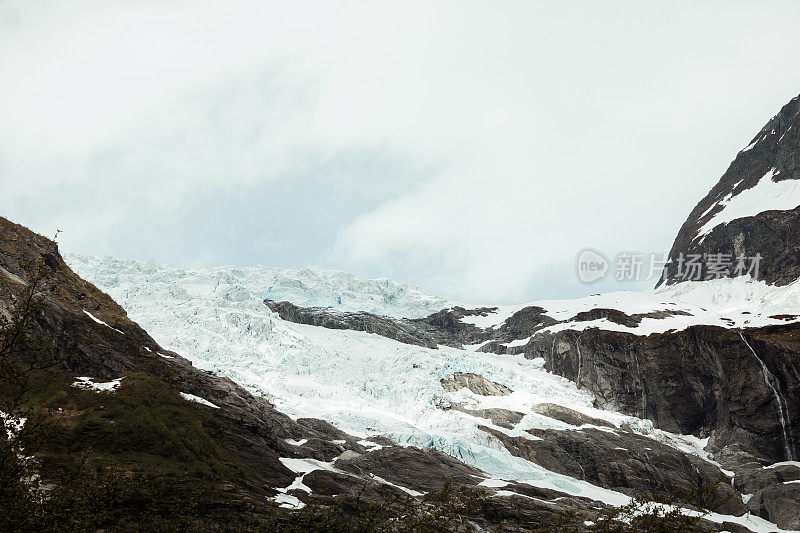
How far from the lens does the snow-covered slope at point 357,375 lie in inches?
3027

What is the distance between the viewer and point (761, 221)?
444 feet

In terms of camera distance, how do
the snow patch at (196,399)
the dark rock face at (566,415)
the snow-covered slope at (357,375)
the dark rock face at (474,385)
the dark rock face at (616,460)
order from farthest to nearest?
1. the dark rock face at (474,385)
2. the dark rock face at (566,415)
3. the snow-covered slope at (357,375)
4. the dark rock face at (616,460)
5. the snow patch at (196,399)

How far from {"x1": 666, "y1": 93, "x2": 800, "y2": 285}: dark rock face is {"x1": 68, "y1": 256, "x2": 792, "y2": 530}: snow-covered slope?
220 ft

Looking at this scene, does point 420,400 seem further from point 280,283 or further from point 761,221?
point 761,221

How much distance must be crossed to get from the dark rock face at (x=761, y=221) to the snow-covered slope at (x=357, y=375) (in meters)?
67.2

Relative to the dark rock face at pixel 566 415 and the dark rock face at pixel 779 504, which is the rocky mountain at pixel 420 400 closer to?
the dark rock face at pixel 779 504

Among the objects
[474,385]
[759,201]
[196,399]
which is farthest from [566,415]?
[759,201]

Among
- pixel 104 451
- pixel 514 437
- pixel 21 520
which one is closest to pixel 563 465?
pixel 514 437

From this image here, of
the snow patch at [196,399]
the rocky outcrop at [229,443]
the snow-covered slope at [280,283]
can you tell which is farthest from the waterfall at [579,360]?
the snow patch at [196,399]

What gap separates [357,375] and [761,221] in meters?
120

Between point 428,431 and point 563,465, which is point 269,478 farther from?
point 563,465

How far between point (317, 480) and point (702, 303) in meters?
133

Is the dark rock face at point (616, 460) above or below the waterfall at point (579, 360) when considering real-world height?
below

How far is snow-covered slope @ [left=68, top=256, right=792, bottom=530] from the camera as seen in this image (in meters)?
76.9
